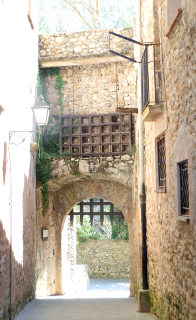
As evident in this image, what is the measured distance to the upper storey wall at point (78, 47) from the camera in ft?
31.7

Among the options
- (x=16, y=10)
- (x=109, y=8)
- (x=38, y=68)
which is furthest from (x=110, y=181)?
(x=109, y=8)

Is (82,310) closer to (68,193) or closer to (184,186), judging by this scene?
(184,186)

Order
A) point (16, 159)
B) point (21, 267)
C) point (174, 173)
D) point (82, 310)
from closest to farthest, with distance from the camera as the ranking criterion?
point (174, 173) → point (16, 159) → point (82, 310) → point (21, 267)

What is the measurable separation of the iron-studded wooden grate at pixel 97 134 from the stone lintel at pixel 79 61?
1.30 meters

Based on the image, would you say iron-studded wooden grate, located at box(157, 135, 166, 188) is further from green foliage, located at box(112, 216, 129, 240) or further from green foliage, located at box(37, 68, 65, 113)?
green foliage, located at box(112, 216, 129, 240)

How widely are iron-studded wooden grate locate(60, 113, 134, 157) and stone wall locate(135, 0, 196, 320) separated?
275 centimetres

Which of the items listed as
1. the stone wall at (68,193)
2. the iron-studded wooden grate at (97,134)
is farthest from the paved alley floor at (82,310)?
the iron-studded wooden grate at (97,134)

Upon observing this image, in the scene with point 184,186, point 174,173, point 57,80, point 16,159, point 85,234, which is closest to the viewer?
point 184,186

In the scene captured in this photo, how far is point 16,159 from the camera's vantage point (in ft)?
22.0

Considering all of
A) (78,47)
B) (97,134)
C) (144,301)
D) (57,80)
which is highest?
(78,47)

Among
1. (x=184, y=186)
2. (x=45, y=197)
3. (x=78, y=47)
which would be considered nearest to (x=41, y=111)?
(x=184, y=186)

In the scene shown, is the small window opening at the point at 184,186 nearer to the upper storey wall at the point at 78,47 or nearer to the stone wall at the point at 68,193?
the stone wall at the point at 68,193

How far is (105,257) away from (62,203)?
6864mm

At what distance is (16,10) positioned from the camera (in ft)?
22.2
